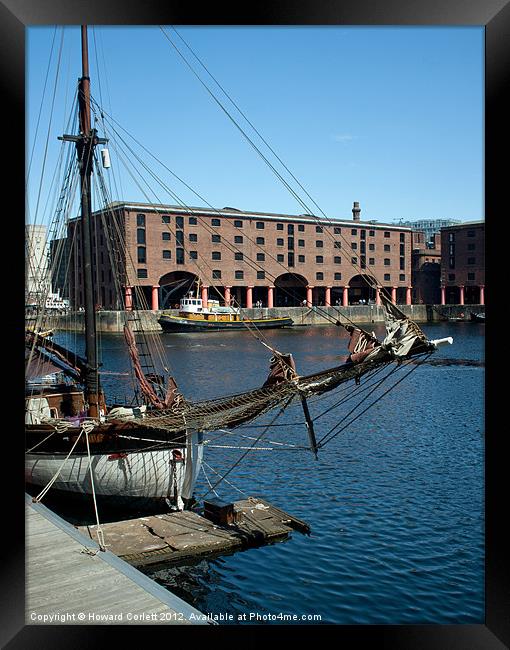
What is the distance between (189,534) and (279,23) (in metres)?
10.4

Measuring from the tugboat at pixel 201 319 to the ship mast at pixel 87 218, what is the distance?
57584 mm

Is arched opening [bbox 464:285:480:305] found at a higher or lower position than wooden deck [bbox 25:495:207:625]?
higher

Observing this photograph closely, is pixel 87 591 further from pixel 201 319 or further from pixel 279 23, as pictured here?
pixel 201 319

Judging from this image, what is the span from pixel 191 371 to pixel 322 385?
112ft

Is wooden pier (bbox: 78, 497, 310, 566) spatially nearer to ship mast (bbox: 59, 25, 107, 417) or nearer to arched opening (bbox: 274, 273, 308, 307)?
ship mast (bbox: 59, 25, 107, 417)

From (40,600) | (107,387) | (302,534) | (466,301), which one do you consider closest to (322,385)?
(302,534)

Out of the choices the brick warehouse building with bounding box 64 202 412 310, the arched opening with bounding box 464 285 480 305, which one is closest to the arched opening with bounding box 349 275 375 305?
the brick warehouse building with bounding box 64 202 412 310

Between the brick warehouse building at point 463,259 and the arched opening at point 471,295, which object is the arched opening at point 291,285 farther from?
the arched opening at point 471,295

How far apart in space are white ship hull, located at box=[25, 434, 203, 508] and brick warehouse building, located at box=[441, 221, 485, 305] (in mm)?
78104

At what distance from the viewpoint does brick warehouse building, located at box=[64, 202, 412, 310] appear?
239ft

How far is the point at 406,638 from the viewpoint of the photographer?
7.27 metres

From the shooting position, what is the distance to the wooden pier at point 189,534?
1310 centimetres
